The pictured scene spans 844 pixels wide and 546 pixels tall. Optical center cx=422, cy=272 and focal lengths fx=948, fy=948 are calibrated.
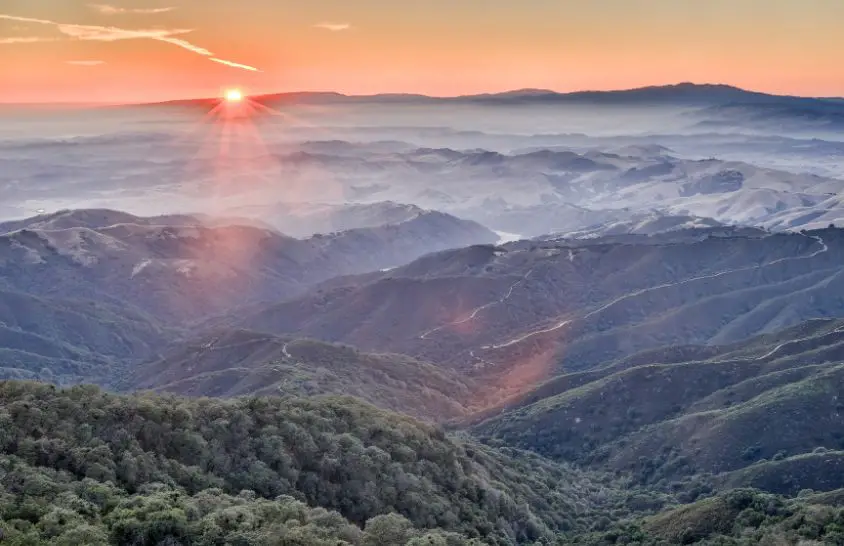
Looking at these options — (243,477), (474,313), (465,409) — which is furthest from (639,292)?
(243,477)

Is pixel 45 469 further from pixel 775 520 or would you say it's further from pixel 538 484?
pixel 538 484

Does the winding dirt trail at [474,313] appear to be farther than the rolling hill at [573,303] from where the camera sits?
Yes

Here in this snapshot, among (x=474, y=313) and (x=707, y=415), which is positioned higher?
(x=707, y=415)

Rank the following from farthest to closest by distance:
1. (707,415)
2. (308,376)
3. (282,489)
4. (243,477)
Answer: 1. (308,376)
2. (707,415)
3. (282,489)
4. (243,477)

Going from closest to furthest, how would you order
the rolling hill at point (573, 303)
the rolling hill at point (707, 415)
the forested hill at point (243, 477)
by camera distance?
the forested hill at point (243, 477) → the rolling hill at point (707, 415) → the rolling hill at point (573, 303)

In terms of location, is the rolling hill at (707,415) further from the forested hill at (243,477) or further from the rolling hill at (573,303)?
the rolling hill at (573,303)

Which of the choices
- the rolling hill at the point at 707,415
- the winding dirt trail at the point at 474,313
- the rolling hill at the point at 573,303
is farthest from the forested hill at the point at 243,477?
the winding dirt trail at the point at 474,313

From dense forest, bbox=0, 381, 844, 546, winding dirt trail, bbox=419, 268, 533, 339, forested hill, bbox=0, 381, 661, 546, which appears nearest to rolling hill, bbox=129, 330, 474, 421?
winding dirt trail, bbox=419, 268, 533, 339

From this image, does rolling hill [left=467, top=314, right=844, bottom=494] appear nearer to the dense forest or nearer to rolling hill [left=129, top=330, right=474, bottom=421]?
rolling hill [left=129, top=330, right=474, bottom=421]

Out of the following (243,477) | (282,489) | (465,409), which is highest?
(243,477)

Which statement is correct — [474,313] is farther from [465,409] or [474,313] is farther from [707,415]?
[707,415]
